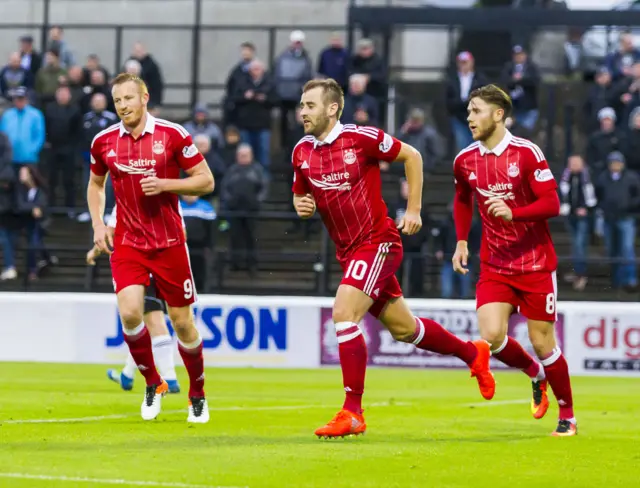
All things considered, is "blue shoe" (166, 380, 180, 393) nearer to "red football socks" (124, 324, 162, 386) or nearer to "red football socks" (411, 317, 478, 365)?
"red football socks" (124, 324, 162, 386)

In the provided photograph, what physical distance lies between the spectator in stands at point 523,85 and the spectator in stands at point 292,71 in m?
2.98

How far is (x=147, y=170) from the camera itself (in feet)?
34.5

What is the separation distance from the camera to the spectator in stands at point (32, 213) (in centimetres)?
2108

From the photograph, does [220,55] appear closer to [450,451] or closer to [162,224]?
[162,224]

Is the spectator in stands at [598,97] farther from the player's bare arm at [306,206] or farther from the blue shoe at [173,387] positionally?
the player's bare arm at [306,206]

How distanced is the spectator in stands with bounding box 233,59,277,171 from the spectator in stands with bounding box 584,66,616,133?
464 cm

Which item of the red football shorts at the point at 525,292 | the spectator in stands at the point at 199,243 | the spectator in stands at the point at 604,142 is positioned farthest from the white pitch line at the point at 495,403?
the spectator in stands at the point at 604,142

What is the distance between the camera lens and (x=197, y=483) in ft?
25.0

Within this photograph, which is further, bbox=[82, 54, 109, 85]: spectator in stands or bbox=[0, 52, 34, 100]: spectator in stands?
bbox=[0, 52, 34, 100]: spectator in stands

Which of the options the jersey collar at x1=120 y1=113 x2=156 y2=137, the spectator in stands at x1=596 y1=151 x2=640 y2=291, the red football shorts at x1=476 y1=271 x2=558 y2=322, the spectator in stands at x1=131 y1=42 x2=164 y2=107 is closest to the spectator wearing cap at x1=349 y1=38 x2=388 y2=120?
the spectator in stands at x1=131 y1=42 x2=164 y2=107

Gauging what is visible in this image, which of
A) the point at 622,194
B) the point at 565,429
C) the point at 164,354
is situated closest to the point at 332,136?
the point at 565,429

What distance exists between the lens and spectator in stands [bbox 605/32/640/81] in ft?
73.3

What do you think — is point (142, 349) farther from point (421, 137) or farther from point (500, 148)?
point (421, 137)

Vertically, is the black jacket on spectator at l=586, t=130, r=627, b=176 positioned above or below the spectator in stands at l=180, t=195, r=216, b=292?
above
